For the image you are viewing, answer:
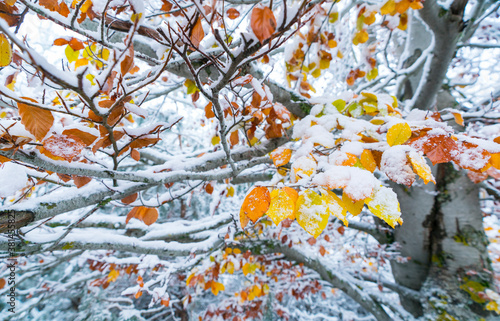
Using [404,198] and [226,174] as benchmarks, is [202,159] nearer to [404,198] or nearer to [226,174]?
[226,174]

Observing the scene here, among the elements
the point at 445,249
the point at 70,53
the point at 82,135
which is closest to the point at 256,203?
the point at 82,135

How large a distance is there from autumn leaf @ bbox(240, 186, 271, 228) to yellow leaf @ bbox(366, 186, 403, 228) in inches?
10.7

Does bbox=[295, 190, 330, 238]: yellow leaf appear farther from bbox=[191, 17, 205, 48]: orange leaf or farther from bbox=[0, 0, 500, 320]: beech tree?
bbox=[191, 17, 205, 48]: orange leaf

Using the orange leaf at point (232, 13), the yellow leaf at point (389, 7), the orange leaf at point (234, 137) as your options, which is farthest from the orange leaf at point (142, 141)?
the yellow leaf at point (389, 7)

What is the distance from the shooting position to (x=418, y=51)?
2201 millimetres

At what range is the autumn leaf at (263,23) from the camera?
40cm

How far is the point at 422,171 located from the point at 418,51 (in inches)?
99.9

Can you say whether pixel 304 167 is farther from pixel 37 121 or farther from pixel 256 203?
pixel 37 121

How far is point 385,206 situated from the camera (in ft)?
1.68

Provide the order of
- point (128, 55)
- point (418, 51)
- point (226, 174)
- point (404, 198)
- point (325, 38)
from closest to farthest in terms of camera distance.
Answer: point (128, 55) → point (226, 174) → point (325, 38) → point (404, 198) → point (418, 51)

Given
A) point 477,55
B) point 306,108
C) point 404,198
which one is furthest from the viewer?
point 477,55

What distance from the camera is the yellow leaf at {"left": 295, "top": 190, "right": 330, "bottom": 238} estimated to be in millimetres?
484

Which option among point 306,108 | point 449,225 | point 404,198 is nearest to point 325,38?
point 306,108

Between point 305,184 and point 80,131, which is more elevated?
point 80,131
